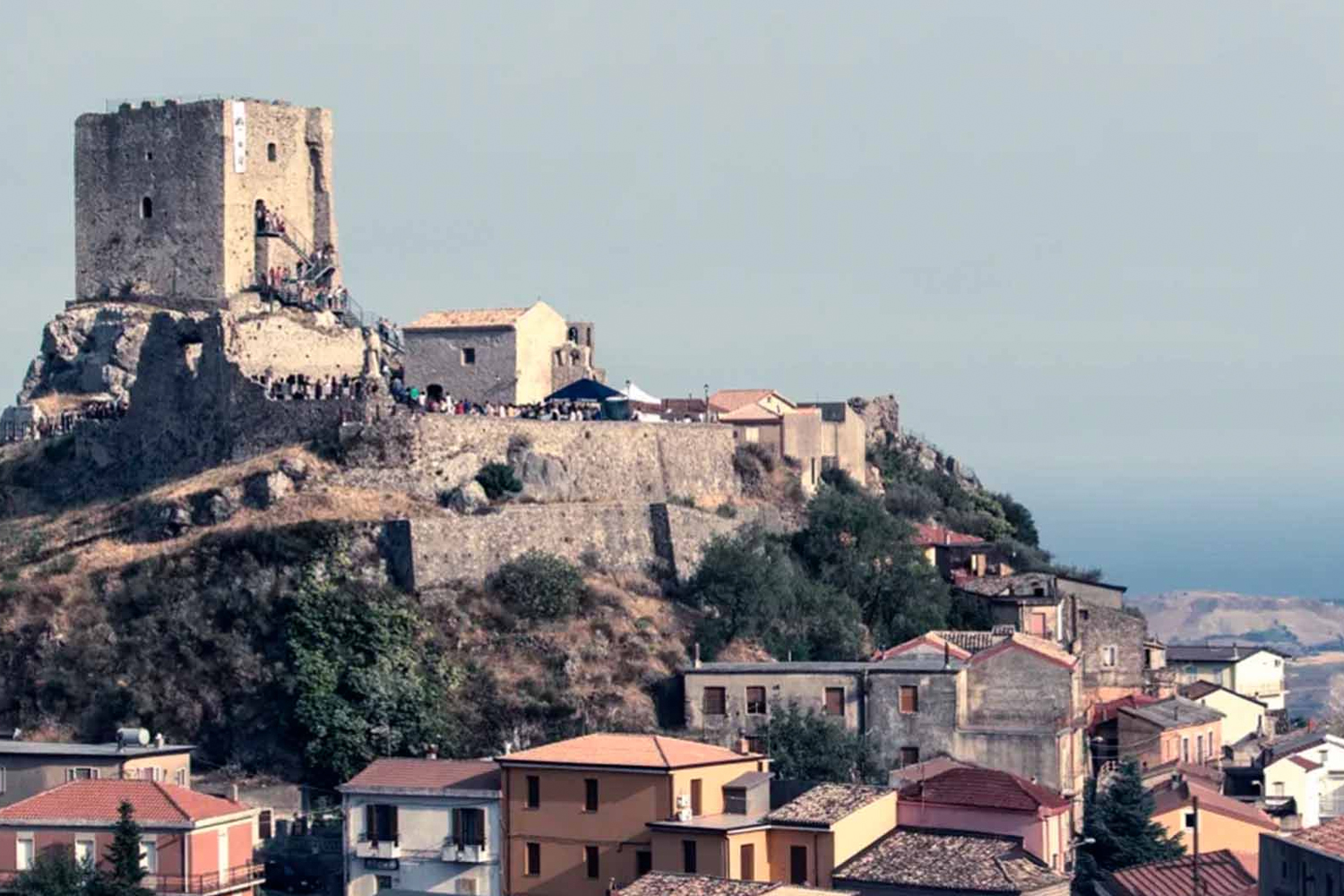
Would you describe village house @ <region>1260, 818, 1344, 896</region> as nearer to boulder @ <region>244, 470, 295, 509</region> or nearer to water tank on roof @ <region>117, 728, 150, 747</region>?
water tank on roof @ <region>117, 728, 150, 747</region>

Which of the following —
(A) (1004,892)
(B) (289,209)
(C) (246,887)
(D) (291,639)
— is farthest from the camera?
(B) (289,209)

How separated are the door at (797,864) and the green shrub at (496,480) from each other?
16881 mm

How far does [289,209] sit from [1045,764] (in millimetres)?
Answer: 31186

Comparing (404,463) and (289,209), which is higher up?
(289,209)

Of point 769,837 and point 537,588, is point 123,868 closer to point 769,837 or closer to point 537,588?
point 769,837

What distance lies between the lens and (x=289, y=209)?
91188 millimetres

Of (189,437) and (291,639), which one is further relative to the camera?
(189,437)

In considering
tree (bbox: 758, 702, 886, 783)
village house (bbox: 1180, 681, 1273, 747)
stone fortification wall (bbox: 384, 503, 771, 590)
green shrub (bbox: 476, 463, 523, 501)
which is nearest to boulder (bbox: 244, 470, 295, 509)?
stone fortification wall (bbox: 384, 503, 771, 590)

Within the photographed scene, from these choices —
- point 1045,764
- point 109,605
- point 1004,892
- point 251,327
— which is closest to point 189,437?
point 251,327

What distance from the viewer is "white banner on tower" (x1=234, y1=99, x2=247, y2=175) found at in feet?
295

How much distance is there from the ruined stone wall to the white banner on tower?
0.37 metres

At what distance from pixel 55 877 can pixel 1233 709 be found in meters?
36.4

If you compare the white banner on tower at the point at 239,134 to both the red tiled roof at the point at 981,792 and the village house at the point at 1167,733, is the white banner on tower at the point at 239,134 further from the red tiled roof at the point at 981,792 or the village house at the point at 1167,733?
the red tiled roof at the point at 981,792

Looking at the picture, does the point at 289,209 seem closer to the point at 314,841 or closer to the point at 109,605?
the point at 109,605
